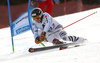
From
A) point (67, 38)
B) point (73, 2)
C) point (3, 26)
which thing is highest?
point (73, 2)

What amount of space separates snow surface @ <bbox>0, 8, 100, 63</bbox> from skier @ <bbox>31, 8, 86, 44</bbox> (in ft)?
1.25

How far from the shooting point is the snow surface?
3445 mm

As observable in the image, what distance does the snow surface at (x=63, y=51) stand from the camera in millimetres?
3445

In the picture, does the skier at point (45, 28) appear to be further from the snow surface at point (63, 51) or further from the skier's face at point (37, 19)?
the snow surface at point (63, 51)

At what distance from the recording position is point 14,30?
559 centimetres

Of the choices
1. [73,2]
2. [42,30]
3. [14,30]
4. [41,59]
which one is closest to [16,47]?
[14,30]

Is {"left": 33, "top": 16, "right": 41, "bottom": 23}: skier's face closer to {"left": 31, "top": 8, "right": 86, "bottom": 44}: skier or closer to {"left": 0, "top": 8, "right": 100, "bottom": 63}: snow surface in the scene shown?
{"left": 31, "top": 8, "right": 86, "bottom": 44}: skier

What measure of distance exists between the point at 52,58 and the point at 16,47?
272 centimetres

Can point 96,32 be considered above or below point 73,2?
below

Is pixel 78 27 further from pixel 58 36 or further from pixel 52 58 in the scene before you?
pixel 52 58

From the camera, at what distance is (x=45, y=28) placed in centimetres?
498

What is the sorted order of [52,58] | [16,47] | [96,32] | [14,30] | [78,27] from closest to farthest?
[52,58], [14,30], [16,47], [96,32], [78,27]

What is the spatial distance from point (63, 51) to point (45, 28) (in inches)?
45.6

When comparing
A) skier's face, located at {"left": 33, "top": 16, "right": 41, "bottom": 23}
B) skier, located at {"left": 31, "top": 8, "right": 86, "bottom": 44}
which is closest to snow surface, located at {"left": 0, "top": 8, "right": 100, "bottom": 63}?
skier, located at {"left": 31, "top": 8, "right": 86, "bottom": 44}
